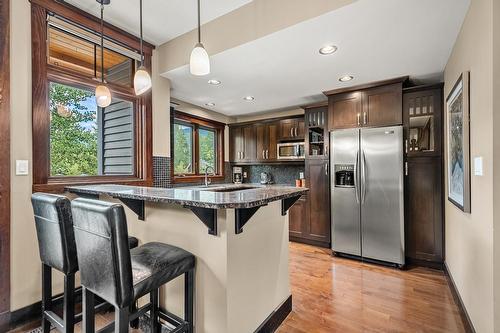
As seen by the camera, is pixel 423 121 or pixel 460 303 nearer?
pixel 460 303

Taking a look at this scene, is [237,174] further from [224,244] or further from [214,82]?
[224,244]

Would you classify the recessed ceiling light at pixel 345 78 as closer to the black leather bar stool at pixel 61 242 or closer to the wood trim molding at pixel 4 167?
the black leather bar stool at pixel 61 242

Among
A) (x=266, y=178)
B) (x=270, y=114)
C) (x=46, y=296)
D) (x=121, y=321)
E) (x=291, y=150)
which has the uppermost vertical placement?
(x=270, y=114)

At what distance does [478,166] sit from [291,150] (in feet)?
9.82

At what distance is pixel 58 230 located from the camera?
154 cm

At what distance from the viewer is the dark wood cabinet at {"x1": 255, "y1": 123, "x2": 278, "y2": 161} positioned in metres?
4.73

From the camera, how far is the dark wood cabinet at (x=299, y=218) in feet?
13.4

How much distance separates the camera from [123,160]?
2.96 meters

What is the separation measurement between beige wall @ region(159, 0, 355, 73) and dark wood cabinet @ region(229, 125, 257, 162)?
235cm

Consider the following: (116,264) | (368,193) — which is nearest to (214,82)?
(368,193)

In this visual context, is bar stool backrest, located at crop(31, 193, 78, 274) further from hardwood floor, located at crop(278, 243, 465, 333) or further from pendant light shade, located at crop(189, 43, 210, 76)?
hardwood floor, located at crop(278, 243, 465, 333)

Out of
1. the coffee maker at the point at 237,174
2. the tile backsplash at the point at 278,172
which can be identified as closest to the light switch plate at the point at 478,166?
the tile backsplash at the point at 278,172

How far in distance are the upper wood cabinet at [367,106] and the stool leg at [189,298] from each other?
2.90 metres

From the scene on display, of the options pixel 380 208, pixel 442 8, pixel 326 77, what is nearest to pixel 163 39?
pixel 326 77
